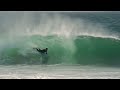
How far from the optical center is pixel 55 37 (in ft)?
19.7

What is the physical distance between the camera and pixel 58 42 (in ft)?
20.0

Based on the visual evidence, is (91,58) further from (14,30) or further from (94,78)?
(14,30)

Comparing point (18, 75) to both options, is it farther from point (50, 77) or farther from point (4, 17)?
point (4, 17)

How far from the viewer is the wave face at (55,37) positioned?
5.88 meters

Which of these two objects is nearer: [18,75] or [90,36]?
[18,75]

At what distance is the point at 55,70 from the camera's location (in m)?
5.77

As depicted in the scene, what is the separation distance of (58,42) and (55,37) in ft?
0.36

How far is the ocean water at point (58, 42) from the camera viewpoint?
583cm

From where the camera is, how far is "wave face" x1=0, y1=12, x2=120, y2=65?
5883mm

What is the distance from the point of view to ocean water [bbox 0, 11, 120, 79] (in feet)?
19.1

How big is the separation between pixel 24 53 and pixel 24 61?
4.1 inches
